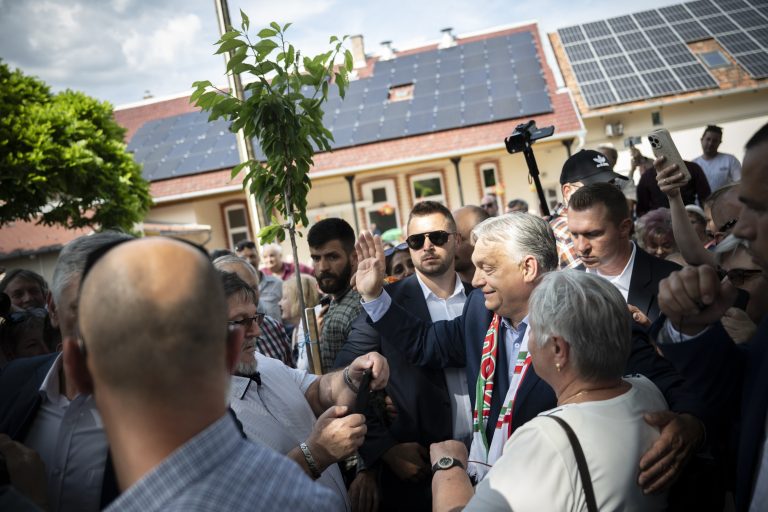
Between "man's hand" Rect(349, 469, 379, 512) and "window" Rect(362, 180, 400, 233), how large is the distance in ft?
56.8

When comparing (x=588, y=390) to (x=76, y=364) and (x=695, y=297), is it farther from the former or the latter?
(x=76, y=364)

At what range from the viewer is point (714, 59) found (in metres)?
18.8

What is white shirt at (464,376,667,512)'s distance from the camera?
5.37 ft

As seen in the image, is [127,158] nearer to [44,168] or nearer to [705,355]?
[44,168]

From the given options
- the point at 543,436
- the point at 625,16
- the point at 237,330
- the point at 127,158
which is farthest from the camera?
the point at 625,16

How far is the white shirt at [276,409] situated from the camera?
234 centimetres

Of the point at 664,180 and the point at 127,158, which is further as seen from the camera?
the point at 127,158

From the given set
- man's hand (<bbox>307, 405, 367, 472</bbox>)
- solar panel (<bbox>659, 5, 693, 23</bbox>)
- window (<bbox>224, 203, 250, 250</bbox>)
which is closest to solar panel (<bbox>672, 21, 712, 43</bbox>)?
solar panel (<bbox>659, 5, 693, 23</bbox>)

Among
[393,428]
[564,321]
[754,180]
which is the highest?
[754,180]

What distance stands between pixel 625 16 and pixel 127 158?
720 inches

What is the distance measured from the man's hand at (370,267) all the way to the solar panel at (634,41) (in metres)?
19.5

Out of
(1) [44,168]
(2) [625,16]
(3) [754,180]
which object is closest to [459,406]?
(3) [754,180]

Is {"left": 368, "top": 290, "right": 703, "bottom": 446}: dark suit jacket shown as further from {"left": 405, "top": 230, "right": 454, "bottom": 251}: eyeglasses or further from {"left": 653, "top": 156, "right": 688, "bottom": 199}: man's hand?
{"left": 653, "top": 156, "right": 688, "bottom": 199}: man's hand

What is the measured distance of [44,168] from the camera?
13016 mm
